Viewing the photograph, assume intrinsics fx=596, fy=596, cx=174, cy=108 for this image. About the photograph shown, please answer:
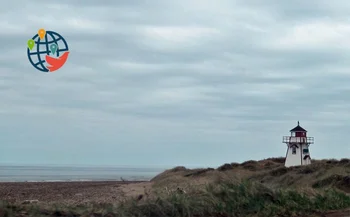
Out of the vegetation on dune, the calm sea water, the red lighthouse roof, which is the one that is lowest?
the vegetation on dune

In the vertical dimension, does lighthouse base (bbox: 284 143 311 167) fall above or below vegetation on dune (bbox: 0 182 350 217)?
above

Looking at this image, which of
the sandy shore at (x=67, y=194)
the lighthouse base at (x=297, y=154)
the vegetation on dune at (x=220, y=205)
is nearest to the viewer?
the vegetation on dune at (x=220, y=205)

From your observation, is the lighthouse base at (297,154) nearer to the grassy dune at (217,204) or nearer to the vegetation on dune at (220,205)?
the grassy dune at (217,204)

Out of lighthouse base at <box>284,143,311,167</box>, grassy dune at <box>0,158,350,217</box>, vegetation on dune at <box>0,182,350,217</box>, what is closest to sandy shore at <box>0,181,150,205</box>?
grassy dune at <box>0,158,350,217</box>

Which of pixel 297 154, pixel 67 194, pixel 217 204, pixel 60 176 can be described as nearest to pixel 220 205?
pixel 217 204

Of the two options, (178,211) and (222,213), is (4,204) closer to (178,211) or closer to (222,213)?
(178,211)

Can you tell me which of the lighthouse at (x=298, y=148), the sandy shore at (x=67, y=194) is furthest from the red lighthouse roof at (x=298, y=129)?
the sandy shore at (x=67, y=194)

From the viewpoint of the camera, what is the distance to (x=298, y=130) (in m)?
53.4

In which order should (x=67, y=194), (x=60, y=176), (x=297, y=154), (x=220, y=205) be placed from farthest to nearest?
(x=60, y=176)
(x=297, y=154)
(x=67, y=194)
(x=220, y=205)

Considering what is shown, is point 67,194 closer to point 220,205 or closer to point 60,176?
point 220,205

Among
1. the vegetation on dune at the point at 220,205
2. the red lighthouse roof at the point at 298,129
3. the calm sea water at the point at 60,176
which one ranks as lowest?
the vegetation on dune at the point at 220,205

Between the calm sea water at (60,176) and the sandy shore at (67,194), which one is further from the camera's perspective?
the calm sea water at (60,176)

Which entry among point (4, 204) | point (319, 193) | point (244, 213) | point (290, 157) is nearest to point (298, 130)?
point (290, 157)

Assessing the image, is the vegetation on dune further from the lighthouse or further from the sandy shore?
the lighthouse
